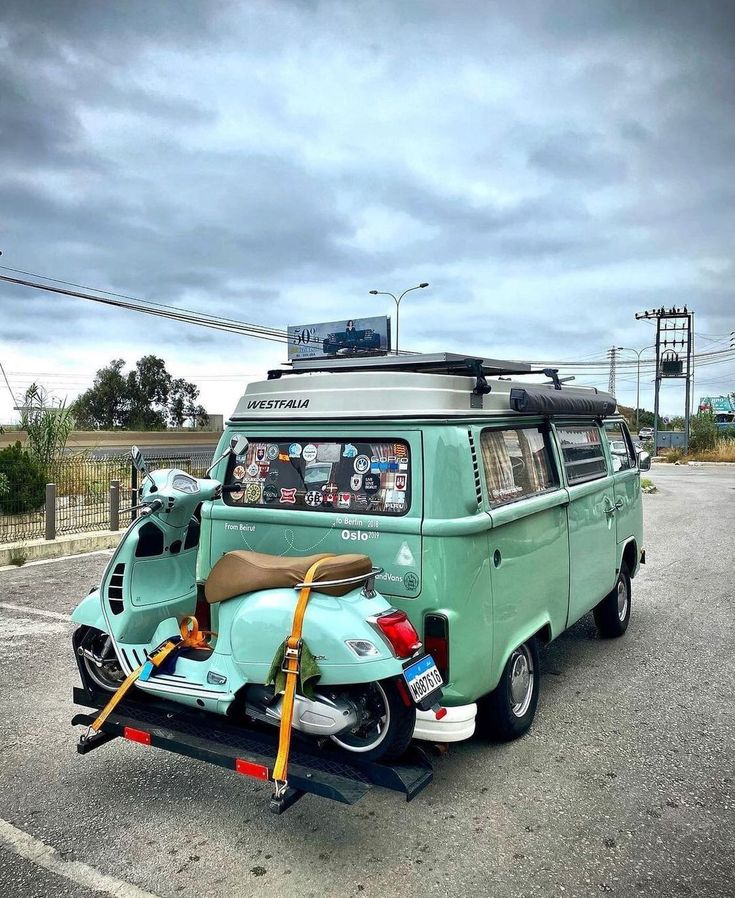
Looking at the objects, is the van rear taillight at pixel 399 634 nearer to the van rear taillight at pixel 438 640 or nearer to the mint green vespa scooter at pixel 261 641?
the mint green vespa scooter at pixel 261 641

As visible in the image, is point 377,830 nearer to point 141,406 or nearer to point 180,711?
point 180,711

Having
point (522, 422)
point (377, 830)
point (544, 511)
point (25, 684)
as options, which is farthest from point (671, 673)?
point (25, 684)

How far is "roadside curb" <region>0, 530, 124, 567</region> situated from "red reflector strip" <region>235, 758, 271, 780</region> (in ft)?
23.7

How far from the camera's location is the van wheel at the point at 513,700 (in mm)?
3932

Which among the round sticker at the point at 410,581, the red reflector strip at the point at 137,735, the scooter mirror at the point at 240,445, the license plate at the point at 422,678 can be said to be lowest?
the red reflector strip at the point at 137,735

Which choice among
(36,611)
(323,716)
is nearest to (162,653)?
(323,716)

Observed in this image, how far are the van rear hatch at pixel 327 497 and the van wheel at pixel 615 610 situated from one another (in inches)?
122

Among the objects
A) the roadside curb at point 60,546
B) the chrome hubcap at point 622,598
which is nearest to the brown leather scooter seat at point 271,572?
the chrome hubcap at point 622,598

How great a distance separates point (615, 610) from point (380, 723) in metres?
3.65

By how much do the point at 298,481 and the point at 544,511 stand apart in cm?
153

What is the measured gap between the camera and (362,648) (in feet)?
9.92

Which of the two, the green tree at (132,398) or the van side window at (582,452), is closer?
the van side window at (582,452)

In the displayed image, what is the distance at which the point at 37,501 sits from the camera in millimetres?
10914

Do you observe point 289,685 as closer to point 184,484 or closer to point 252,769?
point 252,769
